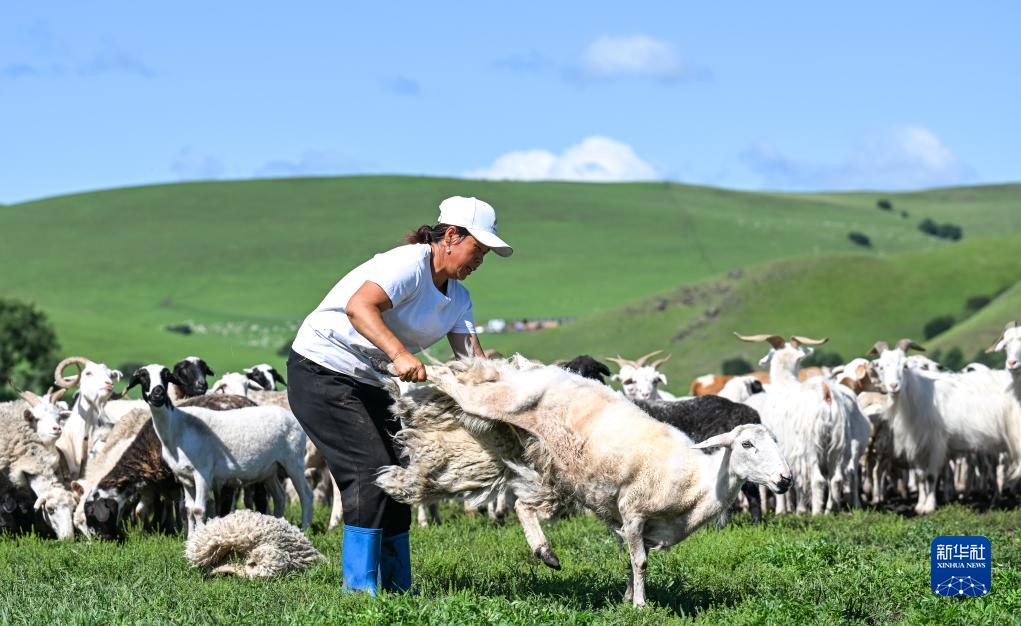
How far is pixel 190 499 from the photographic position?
11.4 metres

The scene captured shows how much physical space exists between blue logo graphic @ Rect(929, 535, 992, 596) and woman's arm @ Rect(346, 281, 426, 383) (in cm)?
320

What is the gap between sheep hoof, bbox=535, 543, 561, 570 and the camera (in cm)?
678

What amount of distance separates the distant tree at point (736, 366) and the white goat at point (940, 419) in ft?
124

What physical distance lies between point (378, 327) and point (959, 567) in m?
3.60

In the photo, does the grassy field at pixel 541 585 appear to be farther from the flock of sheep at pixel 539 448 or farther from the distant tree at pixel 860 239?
the distant tree at pixel 860 239

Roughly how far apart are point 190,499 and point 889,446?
7.99 m

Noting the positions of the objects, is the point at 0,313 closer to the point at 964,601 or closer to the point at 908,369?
the point at 908,369

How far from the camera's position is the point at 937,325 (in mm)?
64750

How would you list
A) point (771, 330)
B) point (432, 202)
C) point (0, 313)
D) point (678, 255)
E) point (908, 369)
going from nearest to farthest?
point (908, 369)
point (0, 313)
point (771, 330)
point (678, 255)
point (432, 202)

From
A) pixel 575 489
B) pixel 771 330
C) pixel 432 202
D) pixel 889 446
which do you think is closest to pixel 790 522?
pixel 889 446

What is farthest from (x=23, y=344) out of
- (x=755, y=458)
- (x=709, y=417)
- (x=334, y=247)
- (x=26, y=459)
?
(x=755, y=458)

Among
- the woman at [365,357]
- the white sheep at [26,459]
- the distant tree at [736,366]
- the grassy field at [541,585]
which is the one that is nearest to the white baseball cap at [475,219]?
the woman at [365,357]

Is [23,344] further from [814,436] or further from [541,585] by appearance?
[541,585]

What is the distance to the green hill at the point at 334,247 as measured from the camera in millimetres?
73062
